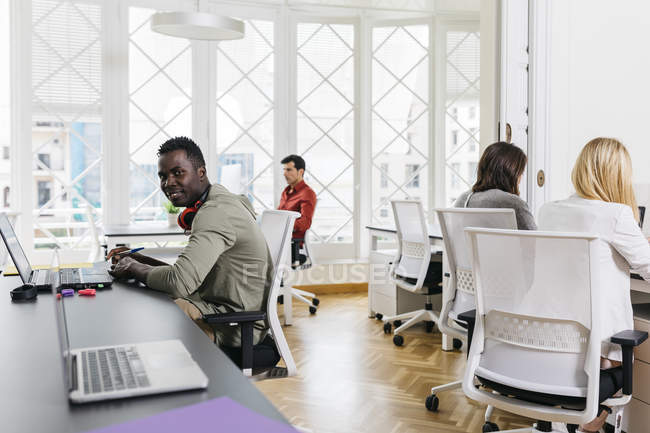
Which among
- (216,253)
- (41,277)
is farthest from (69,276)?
(216,253)

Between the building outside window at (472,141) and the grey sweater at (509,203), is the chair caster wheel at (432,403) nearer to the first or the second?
the grey sweater at (509,203)

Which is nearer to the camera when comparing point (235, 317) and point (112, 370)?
point (112, 370)

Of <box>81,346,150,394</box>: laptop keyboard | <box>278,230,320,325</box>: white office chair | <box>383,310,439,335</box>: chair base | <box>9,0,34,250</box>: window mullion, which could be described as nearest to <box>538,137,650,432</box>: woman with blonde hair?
<box>81,346,150,394</box>: laptop keyboard

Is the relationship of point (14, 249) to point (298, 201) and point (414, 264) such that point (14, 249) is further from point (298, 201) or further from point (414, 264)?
point (298, 201)

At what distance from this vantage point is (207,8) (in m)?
5.94

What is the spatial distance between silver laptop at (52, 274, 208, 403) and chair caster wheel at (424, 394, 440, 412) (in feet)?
6.42

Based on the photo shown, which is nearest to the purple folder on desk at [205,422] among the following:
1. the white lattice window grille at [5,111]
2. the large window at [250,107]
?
the large window at [250,107]

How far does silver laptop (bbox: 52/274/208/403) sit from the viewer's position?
102cm

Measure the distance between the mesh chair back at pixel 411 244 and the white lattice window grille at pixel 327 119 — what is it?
190 cm

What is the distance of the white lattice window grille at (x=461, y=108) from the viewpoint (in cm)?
637

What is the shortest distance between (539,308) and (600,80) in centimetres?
302

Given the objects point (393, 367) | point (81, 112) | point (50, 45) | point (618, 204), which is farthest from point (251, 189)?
point (618, 204)

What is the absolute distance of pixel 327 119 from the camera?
6293mm

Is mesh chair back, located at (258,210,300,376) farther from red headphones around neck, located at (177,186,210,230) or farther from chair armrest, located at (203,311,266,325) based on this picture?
red headphones around neck, located at (177,186,210,230)
